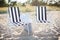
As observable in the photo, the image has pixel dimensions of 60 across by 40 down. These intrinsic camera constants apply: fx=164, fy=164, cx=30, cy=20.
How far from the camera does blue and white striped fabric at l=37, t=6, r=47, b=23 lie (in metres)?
2.00

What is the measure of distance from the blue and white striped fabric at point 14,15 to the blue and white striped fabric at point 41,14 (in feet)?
0.80

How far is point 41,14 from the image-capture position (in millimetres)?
2008

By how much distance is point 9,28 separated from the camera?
1.98 metres

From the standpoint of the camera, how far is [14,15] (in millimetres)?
1975

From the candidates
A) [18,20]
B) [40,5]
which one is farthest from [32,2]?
[18,20]

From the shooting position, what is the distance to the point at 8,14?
196 cm

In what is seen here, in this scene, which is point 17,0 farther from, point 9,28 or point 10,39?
point 10,39

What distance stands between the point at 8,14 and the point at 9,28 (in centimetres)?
17

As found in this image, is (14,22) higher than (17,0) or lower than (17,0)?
lower

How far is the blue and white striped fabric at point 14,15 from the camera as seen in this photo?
197 centimetres

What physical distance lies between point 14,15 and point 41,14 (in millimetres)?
330

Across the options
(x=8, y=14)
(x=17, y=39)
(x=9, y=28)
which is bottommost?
(x=17, y=39)

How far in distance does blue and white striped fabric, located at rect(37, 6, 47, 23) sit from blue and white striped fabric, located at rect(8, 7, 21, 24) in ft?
0.80

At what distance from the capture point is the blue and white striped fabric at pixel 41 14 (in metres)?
2.00
